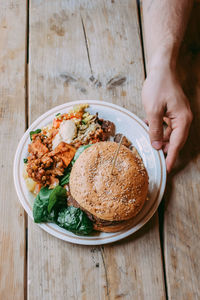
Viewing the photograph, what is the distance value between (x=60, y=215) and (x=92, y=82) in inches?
35.1

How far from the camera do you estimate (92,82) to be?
76.3 inches

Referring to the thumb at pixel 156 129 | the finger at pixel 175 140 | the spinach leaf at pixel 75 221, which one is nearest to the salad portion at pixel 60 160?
the spinach leaf at pixel 75 221

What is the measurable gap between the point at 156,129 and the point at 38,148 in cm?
67

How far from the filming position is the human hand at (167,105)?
5.16 ft

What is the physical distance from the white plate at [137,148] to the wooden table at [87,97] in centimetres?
11

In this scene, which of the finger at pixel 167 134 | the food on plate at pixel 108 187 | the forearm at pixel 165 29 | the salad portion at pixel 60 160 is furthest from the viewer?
the finger at pixel 167 134

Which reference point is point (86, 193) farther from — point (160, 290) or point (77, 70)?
point (77, 70)

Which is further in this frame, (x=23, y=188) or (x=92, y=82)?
(x=92, y=82)

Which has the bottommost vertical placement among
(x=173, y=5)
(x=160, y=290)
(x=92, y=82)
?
(x=160, y=290)

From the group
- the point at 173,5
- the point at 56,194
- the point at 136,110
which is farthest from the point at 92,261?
the point at 173,5

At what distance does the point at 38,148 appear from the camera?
1.67 meters

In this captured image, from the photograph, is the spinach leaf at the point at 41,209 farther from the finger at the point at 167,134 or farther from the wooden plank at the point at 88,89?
the finger at the point at 167,134

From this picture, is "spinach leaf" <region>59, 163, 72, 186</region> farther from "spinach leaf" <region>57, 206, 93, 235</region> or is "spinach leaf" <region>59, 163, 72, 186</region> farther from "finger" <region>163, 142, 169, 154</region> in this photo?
"finger" <region>163, 142, 169, 154</region>

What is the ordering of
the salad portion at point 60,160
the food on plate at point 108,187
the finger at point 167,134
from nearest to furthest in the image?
the food on plate at point 108,187, the salad portion at point 60,160, the finger at point 167,134
